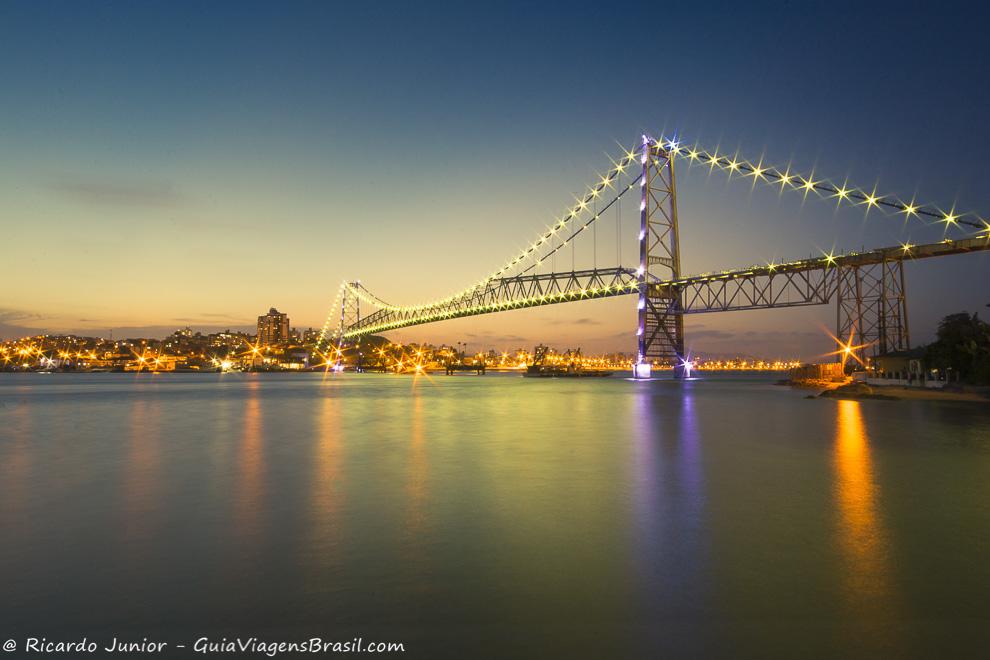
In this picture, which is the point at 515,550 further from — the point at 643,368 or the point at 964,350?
the point at 643,368

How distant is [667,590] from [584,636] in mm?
978

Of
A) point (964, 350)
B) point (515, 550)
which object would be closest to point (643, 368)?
point (964, 350)

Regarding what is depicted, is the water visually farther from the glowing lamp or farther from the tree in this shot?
the glowing lamp

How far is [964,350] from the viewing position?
103 feet

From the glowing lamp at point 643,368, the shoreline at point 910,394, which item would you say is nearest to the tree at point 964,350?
the shoreline at point 910,394

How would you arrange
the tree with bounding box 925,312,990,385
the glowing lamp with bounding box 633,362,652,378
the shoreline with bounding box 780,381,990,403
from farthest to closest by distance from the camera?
1. the glowing lamp with bounding box 633,362,652,378
2. the tree with bounding box 925,312,990,385
3. the shoreline with bounding box 780,381,990,403

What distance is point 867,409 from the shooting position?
23516 millimetres

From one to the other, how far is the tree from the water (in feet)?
72.9

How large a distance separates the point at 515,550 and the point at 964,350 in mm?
34985

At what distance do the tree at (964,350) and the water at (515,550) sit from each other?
2222 centimetres

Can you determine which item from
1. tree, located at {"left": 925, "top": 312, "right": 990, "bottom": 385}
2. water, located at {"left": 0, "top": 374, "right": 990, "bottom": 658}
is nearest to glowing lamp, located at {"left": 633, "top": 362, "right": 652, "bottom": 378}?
tree, located at {"left": 925, "top": 312, "right": 990, "bottom": 385}

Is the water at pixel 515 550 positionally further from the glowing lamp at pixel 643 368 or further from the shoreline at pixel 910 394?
the glowing lamp at pixel 643 368

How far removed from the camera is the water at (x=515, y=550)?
354 centimetres

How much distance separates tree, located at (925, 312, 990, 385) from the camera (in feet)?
96.1
